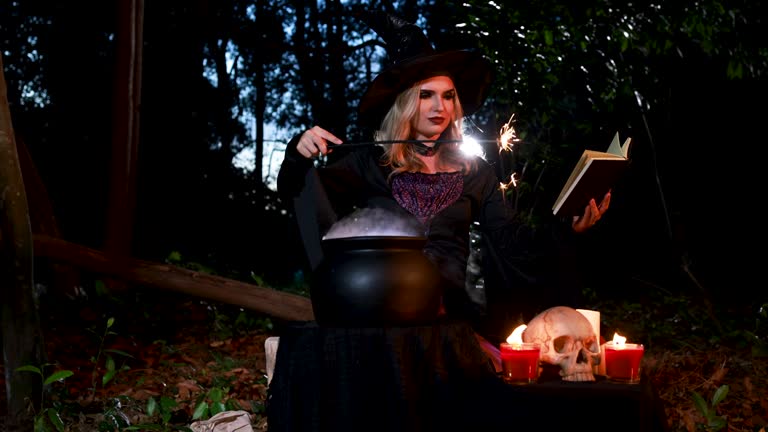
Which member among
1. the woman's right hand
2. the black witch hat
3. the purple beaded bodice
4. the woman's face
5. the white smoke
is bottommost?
the white smoke

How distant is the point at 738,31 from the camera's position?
5.99 metres

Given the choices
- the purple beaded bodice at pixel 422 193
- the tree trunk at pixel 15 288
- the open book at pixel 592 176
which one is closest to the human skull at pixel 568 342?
the open book at pixel 592 176

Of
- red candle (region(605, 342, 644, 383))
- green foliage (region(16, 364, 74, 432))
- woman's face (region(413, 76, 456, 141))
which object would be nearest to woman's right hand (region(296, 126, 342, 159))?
woman's face (region(413, 76, 456, 141))

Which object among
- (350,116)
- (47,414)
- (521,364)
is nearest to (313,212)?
(521,364)

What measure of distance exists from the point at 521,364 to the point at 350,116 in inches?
490

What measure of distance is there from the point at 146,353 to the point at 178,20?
6957 mm

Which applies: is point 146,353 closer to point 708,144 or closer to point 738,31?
point 738,31

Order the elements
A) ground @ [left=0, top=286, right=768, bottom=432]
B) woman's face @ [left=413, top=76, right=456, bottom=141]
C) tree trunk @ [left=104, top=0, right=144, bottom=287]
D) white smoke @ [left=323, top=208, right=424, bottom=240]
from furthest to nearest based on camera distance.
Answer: tree trunk @ [left=104, top=0, right=144, bottom=287] → ground @ [left=0, top=286, right=768, bottom=432] → woman's face @ [left=413, top=76, right=456, bottom=141] → white smoke @ [left=323, top=208, right=424, bottom=240]

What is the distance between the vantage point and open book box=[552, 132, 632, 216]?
275cm

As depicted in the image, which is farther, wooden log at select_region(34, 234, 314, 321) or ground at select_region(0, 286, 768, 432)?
wooden log at select_region(34, 234, 314, 321)

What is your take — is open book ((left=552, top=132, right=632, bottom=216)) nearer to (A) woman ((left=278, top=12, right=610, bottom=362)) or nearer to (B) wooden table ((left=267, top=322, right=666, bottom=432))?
(A) woman ((left=278, top=12, right=610, bottom=362))

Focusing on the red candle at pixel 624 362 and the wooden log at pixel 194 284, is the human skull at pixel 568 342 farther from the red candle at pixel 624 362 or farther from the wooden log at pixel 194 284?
the wooden log at pixel 194 284

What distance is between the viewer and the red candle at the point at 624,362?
8.76 ft

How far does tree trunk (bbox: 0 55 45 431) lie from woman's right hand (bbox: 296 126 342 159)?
1548 mm
